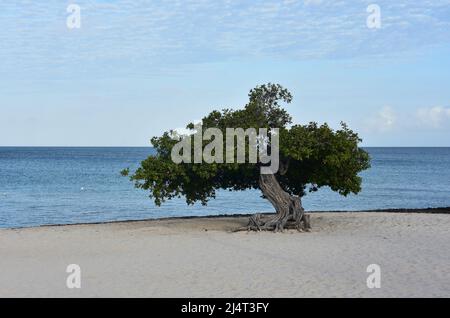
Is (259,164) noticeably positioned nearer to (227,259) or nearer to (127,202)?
(227,259)

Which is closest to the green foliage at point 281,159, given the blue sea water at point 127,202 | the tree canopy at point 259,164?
the tree canopy at point 259,164

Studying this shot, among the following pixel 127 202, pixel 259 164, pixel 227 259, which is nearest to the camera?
pixel 227 259

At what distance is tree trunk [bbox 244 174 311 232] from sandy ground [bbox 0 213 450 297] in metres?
0.62

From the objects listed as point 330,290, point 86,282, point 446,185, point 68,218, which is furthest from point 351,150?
point 446,185

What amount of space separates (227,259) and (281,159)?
22.1ft

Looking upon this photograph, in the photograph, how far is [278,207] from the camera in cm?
2270

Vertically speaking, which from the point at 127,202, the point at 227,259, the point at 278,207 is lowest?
the point at 127,202

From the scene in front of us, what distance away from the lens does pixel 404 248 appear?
61.8 ft

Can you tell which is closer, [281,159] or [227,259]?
[227,259]

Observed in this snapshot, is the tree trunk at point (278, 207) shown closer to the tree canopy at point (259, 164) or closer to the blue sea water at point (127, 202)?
the tree canopy at point (259, 164)

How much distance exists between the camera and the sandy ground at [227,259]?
13.7 m

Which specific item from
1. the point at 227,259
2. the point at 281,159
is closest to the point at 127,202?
the point at 281,159

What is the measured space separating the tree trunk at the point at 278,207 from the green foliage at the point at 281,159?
610 millimetres

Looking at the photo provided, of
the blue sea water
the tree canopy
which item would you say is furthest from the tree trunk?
the blue sea water
